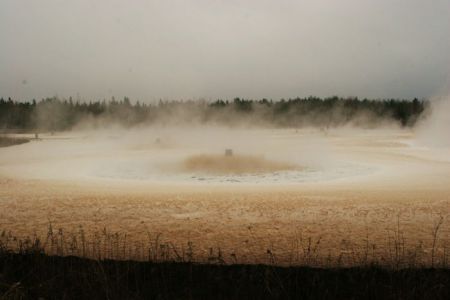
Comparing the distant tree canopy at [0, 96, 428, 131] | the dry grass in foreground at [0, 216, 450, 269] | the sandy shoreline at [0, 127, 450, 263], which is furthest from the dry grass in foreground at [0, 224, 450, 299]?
the distant tree canopy at [0, 96, 428, 131]

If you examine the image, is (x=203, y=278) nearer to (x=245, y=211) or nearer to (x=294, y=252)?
(x=294, y=252)

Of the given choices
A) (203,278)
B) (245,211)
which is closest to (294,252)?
(203,278)

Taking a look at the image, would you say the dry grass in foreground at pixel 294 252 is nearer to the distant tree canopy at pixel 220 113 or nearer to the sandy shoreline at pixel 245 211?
the sandy shoreline at pixel 245 211

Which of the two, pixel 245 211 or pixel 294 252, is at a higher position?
pixel 294 252

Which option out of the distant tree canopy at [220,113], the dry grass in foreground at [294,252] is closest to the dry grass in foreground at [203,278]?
the dry grass in foreground at [294,252]

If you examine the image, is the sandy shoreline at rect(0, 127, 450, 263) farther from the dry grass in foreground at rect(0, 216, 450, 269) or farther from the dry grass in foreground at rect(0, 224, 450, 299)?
the dry grass in foreground at rect(0, 224, 450, 299)

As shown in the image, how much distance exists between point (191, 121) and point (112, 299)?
96054 mm

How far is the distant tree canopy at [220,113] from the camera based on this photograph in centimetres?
9756

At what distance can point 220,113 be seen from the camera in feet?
371

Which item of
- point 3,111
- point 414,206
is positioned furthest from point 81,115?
point 414,206

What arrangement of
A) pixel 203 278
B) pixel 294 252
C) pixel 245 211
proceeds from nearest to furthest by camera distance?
pixel 203 278
pixel 294 252
pixel 245 211

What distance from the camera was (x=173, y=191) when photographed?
44.5 feet

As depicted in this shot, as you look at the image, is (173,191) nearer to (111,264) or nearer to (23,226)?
(23,226)

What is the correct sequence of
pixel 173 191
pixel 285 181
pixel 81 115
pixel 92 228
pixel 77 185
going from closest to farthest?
pixel 92 228
pixel 173 191
pixel 77 185
pixel 285 181
pixel 81 115
